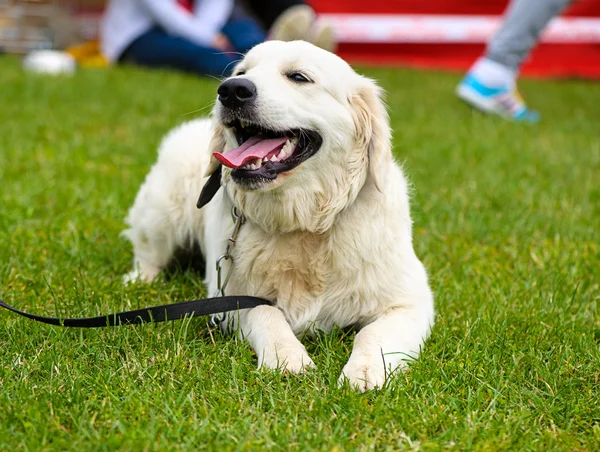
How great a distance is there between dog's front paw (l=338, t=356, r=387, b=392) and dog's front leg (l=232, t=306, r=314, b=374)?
0.14m

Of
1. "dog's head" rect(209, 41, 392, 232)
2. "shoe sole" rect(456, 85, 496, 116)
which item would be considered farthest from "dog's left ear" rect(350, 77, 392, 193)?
"shoe sole" rect(456, 85, 496, 116)

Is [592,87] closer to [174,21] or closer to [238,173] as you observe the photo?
[174,21]

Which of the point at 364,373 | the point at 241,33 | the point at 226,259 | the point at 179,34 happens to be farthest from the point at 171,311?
the point at 241,33

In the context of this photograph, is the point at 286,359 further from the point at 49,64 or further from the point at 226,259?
the point at 49,64

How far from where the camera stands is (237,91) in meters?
2.72

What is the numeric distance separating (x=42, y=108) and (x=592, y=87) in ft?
23.1

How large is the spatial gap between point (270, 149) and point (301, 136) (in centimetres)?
13

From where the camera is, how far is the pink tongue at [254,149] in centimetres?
276

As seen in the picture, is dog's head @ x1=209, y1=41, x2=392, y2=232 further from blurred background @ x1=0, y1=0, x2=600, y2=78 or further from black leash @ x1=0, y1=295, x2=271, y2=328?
blurred background @ x1=0, y1=0, x2=600, y2=78

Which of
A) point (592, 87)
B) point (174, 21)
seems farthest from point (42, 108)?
point (592, 87)

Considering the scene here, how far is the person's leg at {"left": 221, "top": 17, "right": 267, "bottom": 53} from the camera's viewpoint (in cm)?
1025

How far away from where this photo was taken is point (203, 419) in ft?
7.34

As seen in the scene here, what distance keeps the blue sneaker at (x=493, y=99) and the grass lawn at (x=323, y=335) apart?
145 cm

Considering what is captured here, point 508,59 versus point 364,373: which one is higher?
point 364,373
